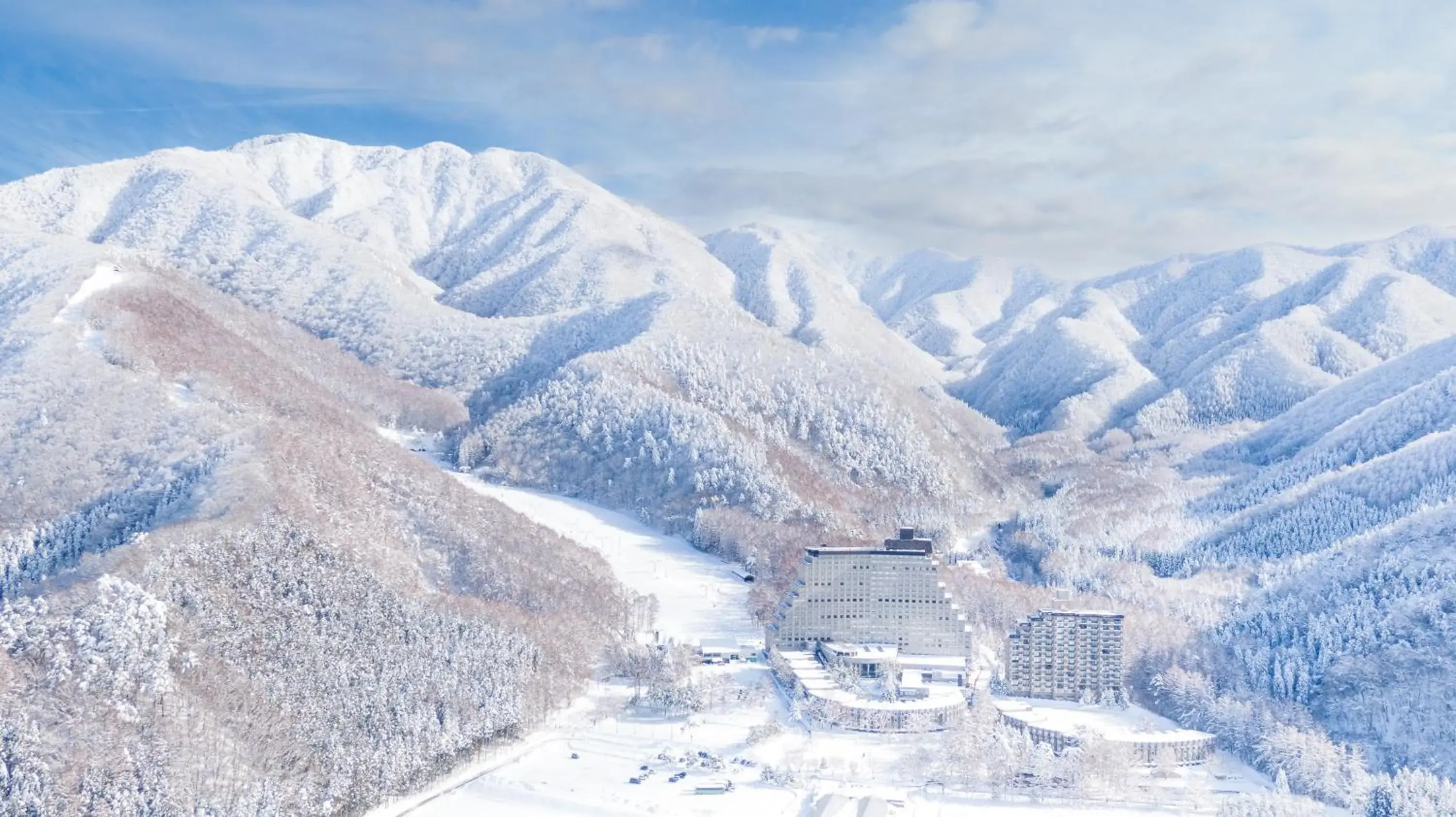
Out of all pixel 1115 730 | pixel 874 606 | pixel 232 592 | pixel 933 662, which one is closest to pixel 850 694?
pixel 933 662

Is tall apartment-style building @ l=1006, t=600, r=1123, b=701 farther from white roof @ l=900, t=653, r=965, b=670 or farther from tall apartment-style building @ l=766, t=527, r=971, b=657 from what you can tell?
tall apartment-style building @ l=766, t=527, r=971, b=657

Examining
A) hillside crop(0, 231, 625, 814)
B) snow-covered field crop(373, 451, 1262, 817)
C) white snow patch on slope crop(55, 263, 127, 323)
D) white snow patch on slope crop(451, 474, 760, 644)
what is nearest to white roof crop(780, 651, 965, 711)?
snow-covered field crop(373, 451, 1262, 817)

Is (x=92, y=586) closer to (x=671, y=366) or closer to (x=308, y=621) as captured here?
(x=308, y=621)

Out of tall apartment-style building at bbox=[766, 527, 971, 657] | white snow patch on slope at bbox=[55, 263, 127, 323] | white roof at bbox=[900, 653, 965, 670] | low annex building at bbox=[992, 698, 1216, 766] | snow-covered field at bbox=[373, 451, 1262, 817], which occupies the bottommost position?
snow-covered field at bbox=[373, 451, 1262, 817]

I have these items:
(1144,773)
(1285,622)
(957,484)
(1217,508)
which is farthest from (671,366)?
(1144,773)

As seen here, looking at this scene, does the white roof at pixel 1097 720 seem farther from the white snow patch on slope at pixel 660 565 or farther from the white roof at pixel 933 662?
the white snow patch on slope at pixel 660 565

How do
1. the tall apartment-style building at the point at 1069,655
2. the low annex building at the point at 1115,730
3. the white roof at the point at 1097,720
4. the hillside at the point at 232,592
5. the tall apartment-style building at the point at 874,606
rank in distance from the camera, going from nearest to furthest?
the hillside at the point at 232,592 < the low annex building at the point at 1115,730 < the white roof at the point at 1097,720 < the tall apartment-style building at the point at 1069,655 < the tall apartment-style building at the point at 874,606

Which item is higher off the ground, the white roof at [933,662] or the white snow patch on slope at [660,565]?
the white snow patch on slope at [660,565]

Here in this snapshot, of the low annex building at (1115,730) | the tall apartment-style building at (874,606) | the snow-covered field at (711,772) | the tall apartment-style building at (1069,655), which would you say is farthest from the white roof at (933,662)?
the snow-covered field at (711,772)
